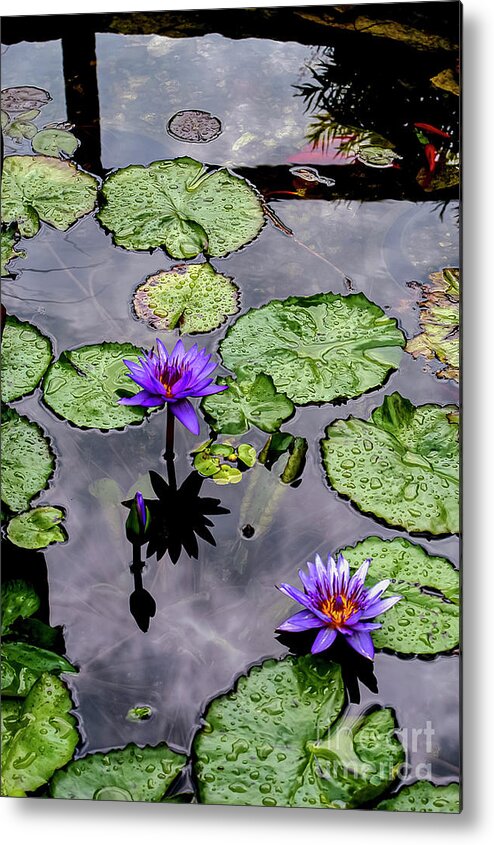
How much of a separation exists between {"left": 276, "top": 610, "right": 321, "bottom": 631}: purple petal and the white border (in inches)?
8.2

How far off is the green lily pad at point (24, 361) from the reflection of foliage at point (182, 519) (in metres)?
0.24

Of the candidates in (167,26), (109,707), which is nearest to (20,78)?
(167,26)

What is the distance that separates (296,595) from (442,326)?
410 millimetres

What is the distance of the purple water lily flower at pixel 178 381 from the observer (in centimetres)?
100

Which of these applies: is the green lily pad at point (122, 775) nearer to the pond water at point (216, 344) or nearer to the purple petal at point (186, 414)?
the pond water at point (216, 344)

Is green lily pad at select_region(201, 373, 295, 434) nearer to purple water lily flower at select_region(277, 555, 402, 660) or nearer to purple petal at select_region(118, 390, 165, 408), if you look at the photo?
purple petal at select_region(118, 390, 165, 408)

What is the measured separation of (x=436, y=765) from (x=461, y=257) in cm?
67

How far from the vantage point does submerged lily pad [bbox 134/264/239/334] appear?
1008mm

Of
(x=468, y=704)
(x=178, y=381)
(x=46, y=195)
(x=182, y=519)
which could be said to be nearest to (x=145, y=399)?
(x=178, y=381)

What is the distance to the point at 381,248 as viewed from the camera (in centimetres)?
100

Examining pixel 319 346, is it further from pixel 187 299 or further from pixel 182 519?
pixel 182 519

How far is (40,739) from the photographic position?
995 millimetres

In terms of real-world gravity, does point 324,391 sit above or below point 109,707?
above

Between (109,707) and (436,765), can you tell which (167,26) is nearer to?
(109,707)
